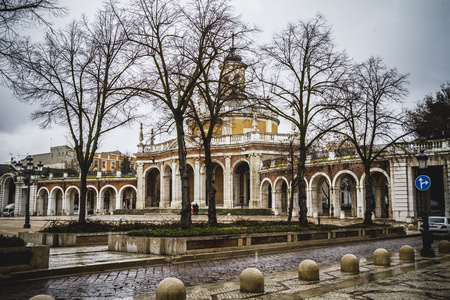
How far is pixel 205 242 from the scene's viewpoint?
13.1 meters

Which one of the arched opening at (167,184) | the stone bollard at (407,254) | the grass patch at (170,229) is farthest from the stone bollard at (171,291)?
the arched opening at (167,184)

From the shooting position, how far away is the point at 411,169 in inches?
1176

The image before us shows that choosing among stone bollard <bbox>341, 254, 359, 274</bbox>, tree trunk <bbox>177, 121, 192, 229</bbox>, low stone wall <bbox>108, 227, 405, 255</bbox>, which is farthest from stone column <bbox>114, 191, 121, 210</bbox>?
stone bollard <bbox>341, 254, 359, 274</bbox>

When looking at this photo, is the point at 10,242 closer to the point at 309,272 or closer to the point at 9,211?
the point at 309,272

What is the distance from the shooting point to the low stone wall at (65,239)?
52.0ft

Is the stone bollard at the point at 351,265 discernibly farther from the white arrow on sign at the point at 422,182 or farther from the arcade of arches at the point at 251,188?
the arcade of arches at the point at 251,188

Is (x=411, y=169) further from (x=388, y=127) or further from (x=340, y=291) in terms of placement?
(x=340, y=291)

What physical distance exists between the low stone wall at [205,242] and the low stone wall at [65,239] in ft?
8.81

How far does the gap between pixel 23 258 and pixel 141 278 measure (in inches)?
107

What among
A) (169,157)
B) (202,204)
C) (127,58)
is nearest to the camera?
(127,58)

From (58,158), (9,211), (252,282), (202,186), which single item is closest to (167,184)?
(202,186)

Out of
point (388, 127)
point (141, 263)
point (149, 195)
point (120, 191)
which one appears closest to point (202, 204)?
point (149, 195)

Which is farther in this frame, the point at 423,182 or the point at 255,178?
the point at 255,178

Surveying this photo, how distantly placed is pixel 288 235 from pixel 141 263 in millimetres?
6820
